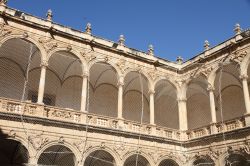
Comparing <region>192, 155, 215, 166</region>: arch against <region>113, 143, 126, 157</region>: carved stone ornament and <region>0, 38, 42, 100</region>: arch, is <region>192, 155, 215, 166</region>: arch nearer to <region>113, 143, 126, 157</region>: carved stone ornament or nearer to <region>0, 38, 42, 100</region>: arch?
<region>113, 143, 126, 157</region>: carved stone ornament

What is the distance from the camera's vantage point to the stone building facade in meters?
13.6

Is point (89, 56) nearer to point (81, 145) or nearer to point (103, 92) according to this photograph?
point (103, 92)

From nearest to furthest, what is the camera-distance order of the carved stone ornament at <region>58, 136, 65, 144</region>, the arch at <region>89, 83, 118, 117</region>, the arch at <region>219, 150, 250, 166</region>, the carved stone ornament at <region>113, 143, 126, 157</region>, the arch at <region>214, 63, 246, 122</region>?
the carved stone ornament at <region>58, 136, 65, 144</region>
the arch at <region>219, 150, 250, 166</region>
the carved stone ornament at <region>113, 143, 126, 157</region>
the arch at <region>214, 63, 246, 122</region>
the arch at <region>89, 83, 118, 117</region>

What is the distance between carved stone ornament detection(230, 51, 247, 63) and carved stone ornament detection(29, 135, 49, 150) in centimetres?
966

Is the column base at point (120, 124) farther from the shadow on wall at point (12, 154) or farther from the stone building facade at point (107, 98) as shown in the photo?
the shadow on wall at point (12, 154)

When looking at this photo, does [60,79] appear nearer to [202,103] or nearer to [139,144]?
[139,144]

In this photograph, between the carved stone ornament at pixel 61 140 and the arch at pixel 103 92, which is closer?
the carved stone ornament at pixel 61 140

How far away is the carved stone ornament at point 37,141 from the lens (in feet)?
41.7

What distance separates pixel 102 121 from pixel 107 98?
4549 millimetres

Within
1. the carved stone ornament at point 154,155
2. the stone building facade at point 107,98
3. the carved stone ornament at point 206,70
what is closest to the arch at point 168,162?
the stone building facade at point 107,98

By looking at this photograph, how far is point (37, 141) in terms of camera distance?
504 inches

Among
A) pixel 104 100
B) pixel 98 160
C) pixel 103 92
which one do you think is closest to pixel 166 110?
pixel 104 100

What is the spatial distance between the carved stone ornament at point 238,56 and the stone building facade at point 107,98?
2.1 inches

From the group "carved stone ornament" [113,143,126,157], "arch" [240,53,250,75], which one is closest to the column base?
"carved stone ornament" [113,143,126,157]
